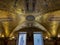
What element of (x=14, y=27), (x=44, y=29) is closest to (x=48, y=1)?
(x=44, y=29)

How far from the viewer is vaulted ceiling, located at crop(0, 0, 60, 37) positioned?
1218 cm

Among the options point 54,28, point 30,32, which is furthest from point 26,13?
point 54,28

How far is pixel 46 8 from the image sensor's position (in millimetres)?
12469

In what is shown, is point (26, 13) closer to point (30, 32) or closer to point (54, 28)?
point (30, 32)

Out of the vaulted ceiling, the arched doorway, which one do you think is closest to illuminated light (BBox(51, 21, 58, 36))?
the vaulted ceiling

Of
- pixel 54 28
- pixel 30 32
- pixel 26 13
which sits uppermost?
pixel 26 13

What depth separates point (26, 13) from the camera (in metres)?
13.0

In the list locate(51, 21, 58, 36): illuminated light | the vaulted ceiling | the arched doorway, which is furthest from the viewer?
locate(51, 21, 58, 36): illuminated light

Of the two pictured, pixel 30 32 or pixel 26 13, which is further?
pixel 30 32

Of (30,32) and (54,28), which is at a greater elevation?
(54,28)

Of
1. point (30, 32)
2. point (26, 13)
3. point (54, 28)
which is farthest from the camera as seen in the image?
point (54, 28)

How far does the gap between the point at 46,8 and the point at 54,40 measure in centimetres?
296

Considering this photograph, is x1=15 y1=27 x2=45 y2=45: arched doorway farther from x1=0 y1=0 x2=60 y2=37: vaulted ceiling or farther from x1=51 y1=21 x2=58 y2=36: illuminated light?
x1=51 y1=21 x2=58 y2=36: illuminated light

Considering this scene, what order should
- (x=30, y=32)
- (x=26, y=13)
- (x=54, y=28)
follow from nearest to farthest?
(x=26, y=13) → (x=30, y=32) → (x=54, y=28)
